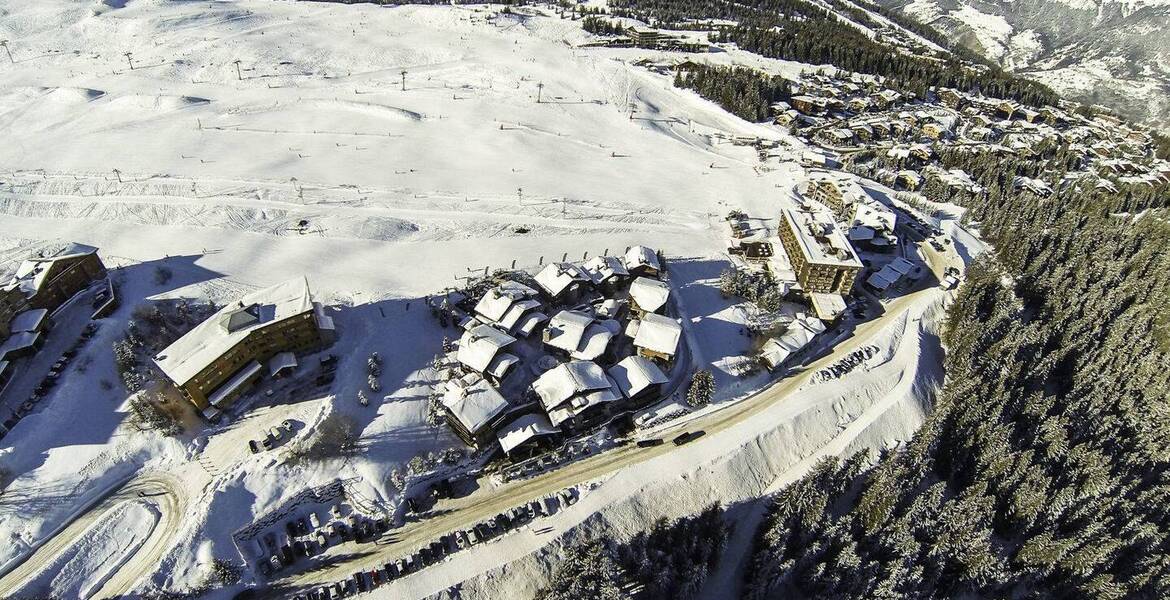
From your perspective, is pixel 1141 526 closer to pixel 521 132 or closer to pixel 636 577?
pixel 636 577

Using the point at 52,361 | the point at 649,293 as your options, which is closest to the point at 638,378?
the point at 649,293

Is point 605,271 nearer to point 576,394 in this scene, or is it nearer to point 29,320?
point 576,394

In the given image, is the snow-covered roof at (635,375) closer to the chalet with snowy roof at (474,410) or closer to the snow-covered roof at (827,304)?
the chalet with snowy roof at (474,410)

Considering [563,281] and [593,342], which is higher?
[563,281]

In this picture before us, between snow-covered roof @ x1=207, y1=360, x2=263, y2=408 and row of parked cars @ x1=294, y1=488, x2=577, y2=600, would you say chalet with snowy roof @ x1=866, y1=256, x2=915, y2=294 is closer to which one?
row of parked cars @ x1=294, y1=488, x2=577, y2=600

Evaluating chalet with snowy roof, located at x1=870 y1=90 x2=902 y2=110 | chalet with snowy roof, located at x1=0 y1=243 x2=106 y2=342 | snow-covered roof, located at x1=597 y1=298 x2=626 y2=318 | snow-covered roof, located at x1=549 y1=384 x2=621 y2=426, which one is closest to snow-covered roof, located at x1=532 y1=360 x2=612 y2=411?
snow-covered roof, located at x1=549 y1=384 x2=621 y2=426

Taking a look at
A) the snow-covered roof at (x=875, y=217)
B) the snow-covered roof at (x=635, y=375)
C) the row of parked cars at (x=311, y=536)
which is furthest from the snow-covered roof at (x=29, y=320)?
the snow-covered roof at (x=875, y=217)

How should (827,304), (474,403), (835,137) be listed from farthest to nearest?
1. (835,137)
2. (827,304)
3. (474,403)
